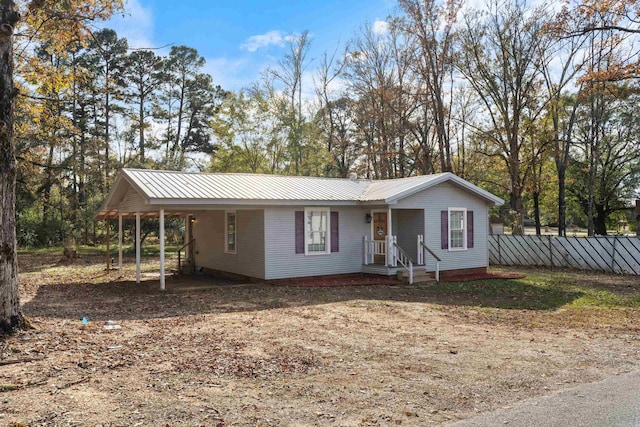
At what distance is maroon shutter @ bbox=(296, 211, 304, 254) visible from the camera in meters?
14.5

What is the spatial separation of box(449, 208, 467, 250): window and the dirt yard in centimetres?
466

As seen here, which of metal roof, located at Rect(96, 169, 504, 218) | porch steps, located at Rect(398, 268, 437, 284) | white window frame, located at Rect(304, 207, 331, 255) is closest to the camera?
metal roof, located at Rect(96, 169, 504, 218)

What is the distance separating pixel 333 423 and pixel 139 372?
8.65 feet

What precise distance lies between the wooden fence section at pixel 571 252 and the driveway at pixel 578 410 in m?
14.4

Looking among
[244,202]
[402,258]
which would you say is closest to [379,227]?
[402,258]

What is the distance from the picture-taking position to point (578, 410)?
4.46 m

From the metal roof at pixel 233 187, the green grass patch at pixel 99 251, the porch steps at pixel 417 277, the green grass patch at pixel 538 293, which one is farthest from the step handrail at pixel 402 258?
the green grass patch at pixel 99 251

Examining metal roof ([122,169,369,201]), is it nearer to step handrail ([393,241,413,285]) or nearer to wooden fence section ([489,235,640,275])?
step handrail ([393,241,413,285])

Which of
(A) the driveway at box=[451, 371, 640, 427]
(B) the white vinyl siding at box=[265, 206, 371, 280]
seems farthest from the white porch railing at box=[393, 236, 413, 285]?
(A) the driveway at box=[451, 371, 640, 427]

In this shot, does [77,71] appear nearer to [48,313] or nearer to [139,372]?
[48,313]

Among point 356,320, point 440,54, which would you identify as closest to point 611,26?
point 440,54

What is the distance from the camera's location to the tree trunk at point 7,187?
6910 millimetres

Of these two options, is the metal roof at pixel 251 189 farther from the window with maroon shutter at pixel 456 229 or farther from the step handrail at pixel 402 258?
the step handrail at pixel 402 258

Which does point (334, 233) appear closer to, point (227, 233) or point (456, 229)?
point (227, 233)
